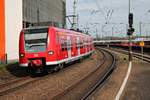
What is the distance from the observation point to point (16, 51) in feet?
116

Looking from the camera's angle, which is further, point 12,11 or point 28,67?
point 12,11

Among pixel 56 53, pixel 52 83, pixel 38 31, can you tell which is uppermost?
pixel 38 31

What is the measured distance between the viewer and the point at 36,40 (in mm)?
19625

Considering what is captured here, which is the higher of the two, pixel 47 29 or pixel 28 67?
pixel 47 29

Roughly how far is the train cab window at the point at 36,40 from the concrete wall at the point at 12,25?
1394cm

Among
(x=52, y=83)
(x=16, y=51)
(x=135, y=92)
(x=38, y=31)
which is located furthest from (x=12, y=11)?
(x=135, y=92)

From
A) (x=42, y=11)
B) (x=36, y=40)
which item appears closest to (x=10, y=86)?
(x=36, y=40)

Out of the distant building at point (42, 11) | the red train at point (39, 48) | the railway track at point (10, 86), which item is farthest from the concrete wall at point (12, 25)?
the railway track at point (10, 86)

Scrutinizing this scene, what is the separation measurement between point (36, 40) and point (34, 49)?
529 millimetres

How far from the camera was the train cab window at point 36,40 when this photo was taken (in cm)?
1950

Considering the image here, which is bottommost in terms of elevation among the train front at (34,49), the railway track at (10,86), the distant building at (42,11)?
the railway track at (10,86)

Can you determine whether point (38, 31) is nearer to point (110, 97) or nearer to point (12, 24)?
point (110, 97)

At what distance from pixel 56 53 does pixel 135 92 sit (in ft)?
24.7

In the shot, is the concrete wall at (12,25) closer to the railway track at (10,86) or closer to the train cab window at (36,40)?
the train cab window at (36,40)
